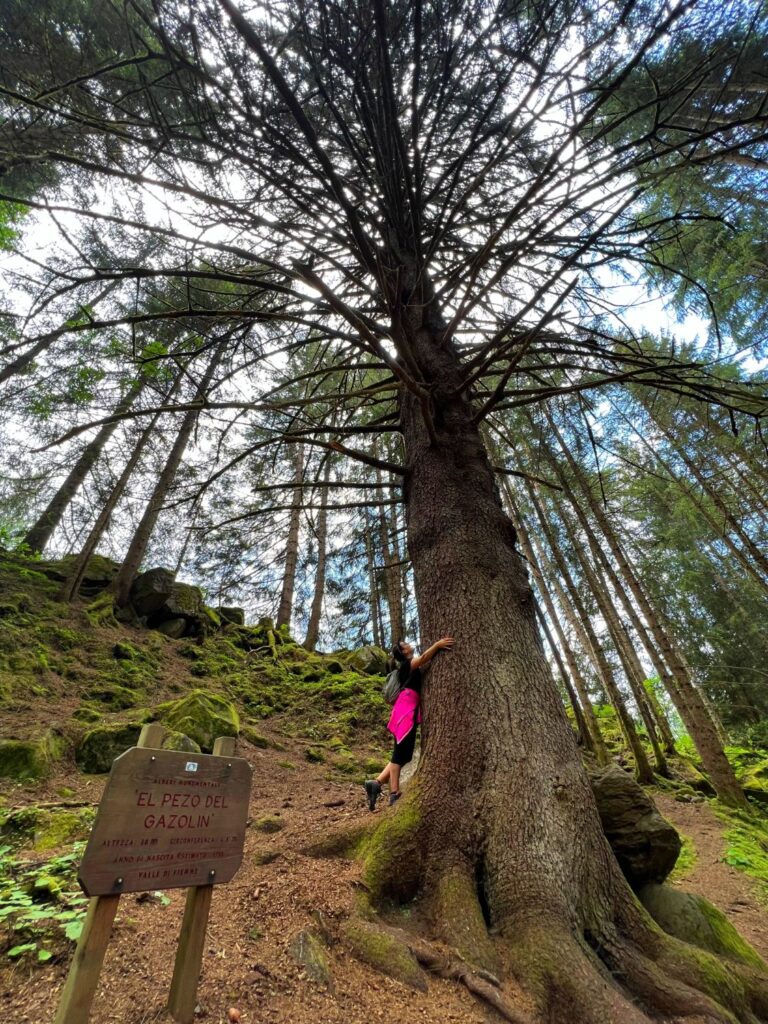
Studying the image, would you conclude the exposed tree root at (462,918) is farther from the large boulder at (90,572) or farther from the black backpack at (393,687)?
the large boulder at (90,572)

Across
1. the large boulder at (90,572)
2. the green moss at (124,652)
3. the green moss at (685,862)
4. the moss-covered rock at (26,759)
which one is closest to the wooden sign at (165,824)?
the moss-covered rock at (26,759)

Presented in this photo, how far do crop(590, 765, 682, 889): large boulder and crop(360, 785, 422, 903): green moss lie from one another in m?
1.24

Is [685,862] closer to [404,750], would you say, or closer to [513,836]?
[404,750]

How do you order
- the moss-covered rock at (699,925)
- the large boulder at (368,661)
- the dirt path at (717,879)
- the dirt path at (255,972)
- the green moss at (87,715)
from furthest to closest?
1. the large boulder at (368,661)
2. the green moss at (87,715)
3. the dirt path at (717,879)
4. the moss-covered rock at (699,925)
5. the dirt path at (255,972)

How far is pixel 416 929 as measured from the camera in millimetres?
1958

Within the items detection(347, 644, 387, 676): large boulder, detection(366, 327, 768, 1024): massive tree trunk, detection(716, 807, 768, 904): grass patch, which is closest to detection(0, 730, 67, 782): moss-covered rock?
detection(366, 327, 768, 1024): massive tree trunk

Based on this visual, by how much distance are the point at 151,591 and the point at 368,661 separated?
16.3 ft

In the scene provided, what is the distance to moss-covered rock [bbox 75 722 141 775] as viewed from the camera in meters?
4.11

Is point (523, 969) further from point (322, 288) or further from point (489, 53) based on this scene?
point (489, 53)

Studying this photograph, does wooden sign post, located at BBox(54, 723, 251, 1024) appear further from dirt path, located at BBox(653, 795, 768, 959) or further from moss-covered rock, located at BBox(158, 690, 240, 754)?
moss-covered rock, located at BBox(158, 690, 240, 754)

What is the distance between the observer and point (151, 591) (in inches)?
374

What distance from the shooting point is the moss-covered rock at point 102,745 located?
411cm

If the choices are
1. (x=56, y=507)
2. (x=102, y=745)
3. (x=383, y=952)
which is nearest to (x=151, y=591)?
(x=56, y=507)

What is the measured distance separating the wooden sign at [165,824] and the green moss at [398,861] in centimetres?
75
